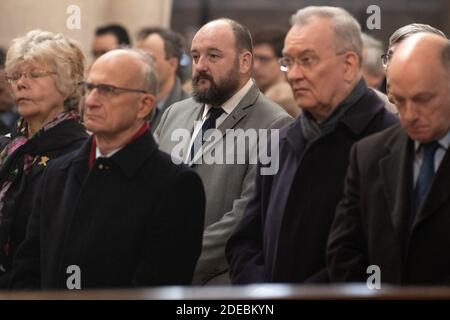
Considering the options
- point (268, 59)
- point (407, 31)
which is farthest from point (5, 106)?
point (407, 31)

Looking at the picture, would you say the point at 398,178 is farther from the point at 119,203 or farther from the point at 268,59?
the point at 268,59

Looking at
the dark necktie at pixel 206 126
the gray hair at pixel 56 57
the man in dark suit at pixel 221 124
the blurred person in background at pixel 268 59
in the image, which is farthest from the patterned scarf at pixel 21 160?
the blurred person in background at pixel 268 59

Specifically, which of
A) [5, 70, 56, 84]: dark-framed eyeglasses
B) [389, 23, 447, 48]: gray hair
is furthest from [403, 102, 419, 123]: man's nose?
[5, 70, 56, 84]: dark-framed eyeglasses

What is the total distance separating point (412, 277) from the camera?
14.6 ft

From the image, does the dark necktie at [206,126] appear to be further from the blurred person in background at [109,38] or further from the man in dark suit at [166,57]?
the blurred person in background at [109,38]

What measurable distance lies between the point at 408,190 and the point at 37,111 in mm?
1895

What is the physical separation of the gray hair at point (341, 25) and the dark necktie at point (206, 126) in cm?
71

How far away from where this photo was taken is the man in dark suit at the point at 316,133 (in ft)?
15.9

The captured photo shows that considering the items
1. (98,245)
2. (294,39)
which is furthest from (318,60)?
(98,245)

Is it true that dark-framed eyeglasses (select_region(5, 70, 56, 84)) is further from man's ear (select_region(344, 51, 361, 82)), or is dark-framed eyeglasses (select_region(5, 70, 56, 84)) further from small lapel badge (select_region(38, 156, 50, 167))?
man's ear (select_region(344, 51, 361, 82))

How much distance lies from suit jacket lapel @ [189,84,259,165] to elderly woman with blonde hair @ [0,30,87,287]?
580mm

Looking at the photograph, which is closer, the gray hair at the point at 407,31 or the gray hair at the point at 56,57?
the gray hair at the point at 407,31

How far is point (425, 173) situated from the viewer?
4500mm
